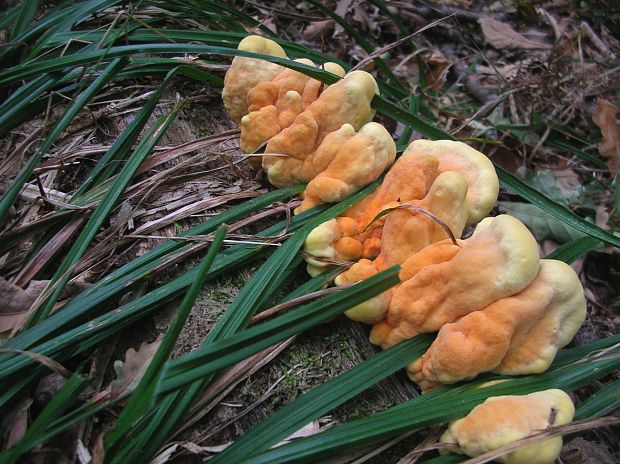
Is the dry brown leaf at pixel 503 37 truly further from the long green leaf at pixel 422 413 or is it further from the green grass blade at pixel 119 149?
the long green leaf at pixel 422 413

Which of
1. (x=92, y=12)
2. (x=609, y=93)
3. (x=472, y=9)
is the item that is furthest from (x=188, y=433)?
(x=472, y=9)

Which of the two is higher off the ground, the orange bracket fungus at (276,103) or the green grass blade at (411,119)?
the orange bracket fungus at (276,103)

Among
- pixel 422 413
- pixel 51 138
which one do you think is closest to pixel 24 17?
pixel 51 138

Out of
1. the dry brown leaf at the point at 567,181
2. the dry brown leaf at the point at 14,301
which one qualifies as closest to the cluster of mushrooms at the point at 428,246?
the dry brown leaf at the point at 14,301

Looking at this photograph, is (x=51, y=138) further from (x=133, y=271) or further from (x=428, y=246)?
(x=428, y=246)

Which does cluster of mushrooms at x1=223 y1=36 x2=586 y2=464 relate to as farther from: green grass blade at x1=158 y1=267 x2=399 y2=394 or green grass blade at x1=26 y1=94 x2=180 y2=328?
green grass blade at x1=26 y1=94 x2=180 y2=328

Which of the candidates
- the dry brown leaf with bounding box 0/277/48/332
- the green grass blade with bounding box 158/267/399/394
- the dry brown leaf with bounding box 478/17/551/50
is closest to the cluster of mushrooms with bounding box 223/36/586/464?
the green grass blade with bounding box 158/267/399/394

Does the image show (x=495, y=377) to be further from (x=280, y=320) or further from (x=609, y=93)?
(x=609, y=93)
